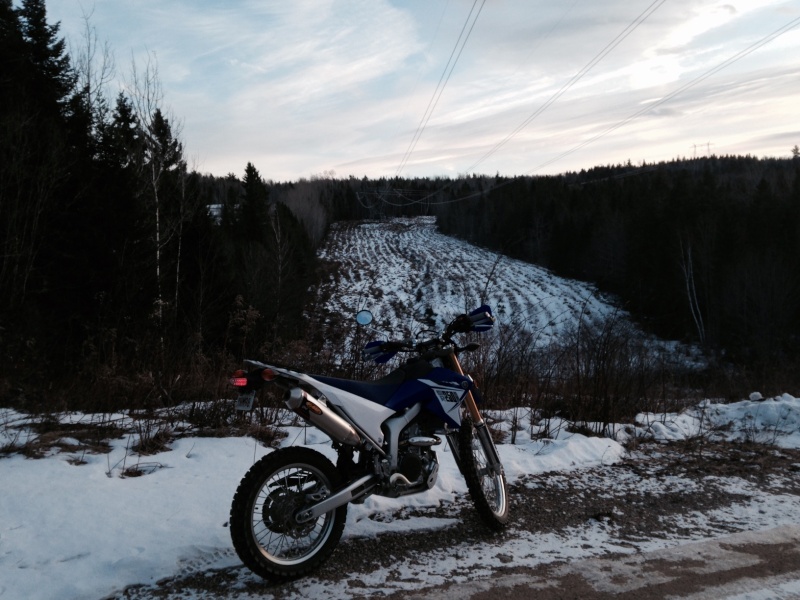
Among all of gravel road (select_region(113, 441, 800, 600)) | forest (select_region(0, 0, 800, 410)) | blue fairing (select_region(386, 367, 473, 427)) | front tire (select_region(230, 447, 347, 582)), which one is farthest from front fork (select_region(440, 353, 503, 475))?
forest (select_region(0, 0, 800, 410))

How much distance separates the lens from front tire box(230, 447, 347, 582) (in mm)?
2760

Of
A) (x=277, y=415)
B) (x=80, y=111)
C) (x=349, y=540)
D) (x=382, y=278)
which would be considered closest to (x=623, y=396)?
(x=277, y=415)

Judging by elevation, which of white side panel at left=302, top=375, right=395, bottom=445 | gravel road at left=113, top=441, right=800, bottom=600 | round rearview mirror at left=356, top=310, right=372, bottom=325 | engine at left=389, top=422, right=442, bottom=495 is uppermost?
round rearview mirror at left=356, top=310, right=372, bottom=325

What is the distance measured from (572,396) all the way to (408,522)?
390cm

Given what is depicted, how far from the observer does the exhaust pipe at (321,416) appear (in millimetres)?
A: 2873

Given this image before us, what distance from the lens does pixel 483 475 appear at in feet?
12.7

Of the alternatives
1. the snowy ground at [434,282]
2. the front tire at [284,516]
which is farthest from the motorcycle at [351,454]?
the snowy ground at [434,282]

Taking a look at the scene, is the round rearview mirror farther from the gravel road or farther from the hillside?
the hillside

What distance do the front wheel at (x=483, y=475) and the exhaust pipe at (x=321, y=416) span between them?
0.86 m

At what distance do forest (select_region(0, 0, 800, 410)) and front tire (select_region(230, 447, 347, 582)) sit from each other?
2827 mm

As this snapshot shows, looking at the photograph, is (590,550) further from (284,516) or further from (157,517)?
(157,517)

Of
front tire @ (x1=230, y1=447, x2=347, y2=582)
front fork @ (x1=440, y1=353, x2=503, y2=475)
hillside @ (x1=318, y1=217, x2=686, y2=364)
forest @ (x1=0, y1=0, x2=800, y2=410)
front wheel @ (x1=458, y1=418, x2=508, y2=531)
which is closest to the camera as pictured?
front tire @ (x1=230, y1=447, x2=347, y2=582)

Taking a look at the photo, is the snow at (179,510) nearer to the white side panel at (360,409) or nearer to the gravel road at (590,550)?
the gravel road at (590,550)

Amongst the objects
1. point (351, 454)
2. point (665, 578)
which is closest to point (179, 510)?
point (351, 454)
